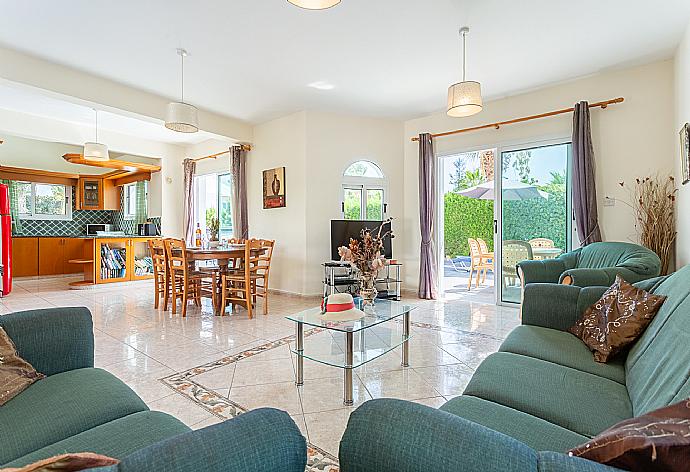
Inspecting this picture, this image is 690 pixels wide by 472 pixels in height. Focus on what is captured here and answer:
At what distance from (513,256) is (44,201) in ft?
31.8

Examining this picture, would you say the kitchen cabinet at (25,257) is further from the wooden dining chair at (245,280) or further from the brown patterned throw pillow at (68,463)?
the brown patterned throw pillow at (68,463)

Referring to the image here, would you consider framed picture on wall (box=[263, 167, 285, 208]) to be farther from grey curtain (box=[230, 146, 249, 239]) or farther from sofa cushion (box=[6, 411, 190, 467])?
sofa cushion (box=[6, 411, 190, 467])

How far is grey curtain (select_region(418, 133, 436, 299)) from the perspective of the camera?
20.0 feet

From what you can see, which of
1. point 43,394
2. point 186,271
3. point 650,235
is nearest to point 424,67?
point 650,235

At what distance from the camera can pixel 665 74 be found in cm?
429

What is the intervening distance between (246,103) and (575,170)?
4534mm

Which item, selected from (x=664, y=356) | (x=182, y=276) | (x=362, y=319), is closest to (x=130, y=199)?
(x=182, y=276)

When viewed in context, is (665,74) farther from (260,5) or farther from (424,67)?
(260,5)

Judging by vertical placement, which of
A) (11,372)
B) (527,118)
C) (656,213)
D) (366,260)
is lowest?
(11,372)

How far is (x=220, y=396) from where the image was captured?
254 cm

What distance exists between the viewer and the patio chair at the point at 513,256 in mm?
5363

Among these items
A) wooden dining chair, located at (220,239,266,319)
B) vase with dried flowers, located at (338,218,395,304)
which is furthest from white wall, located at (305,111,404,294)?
vase with dried flowers, located at (338,218,395,304)

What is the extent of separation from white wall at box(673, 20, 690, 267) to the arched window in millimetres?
3757

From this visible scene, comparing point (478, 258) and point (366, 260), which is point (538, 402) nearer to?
point (366, 260)
